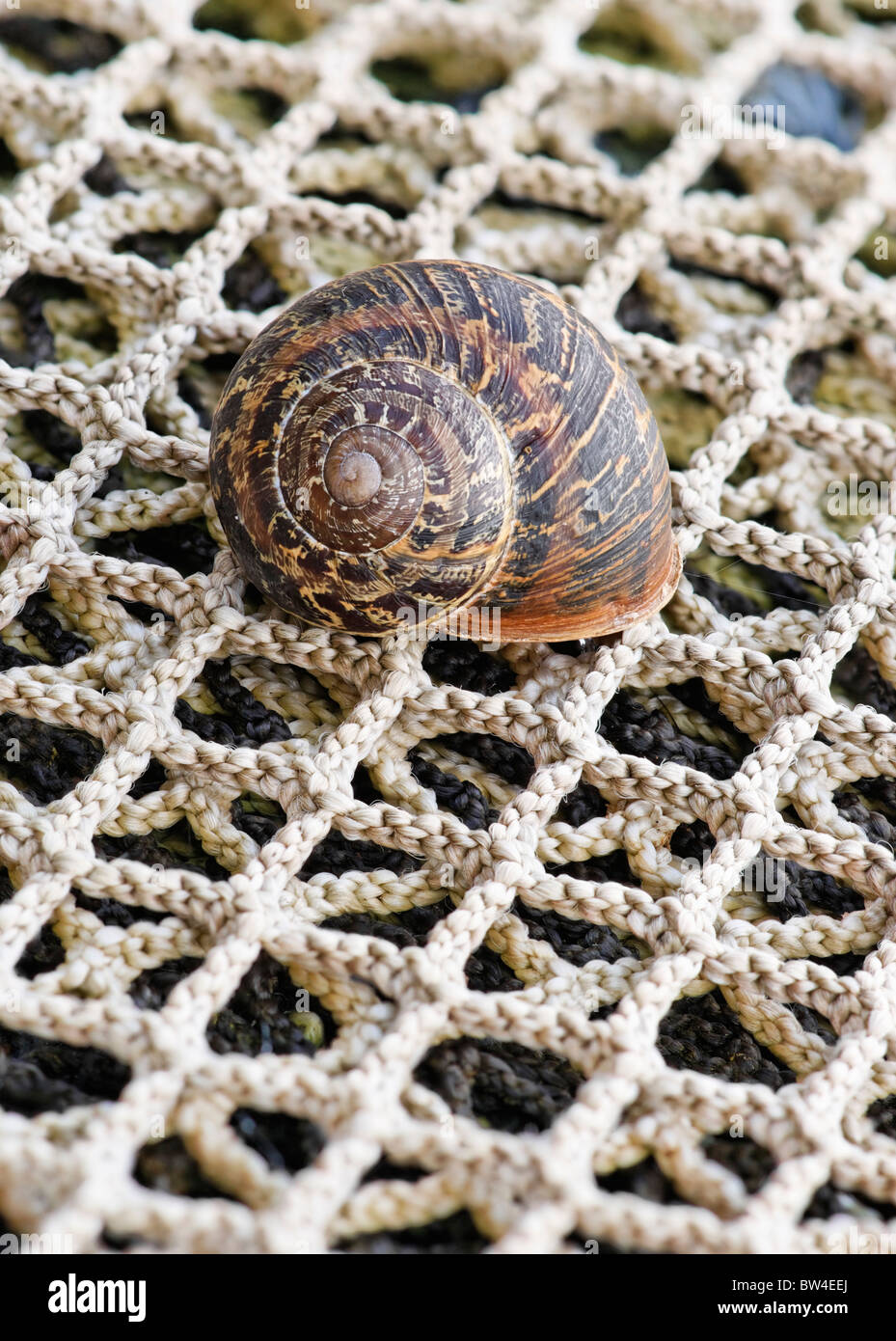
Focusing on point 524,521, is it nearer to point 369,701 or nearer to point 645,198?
point 369,701

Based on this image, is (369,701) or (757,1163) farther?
(369,701)

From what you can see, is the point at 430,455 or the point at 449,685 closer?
the point at 430,455

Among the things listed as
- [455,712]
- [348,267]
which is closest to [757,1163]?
[455,712]

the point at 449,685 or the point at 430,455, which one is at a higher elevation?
the point at 430,455
